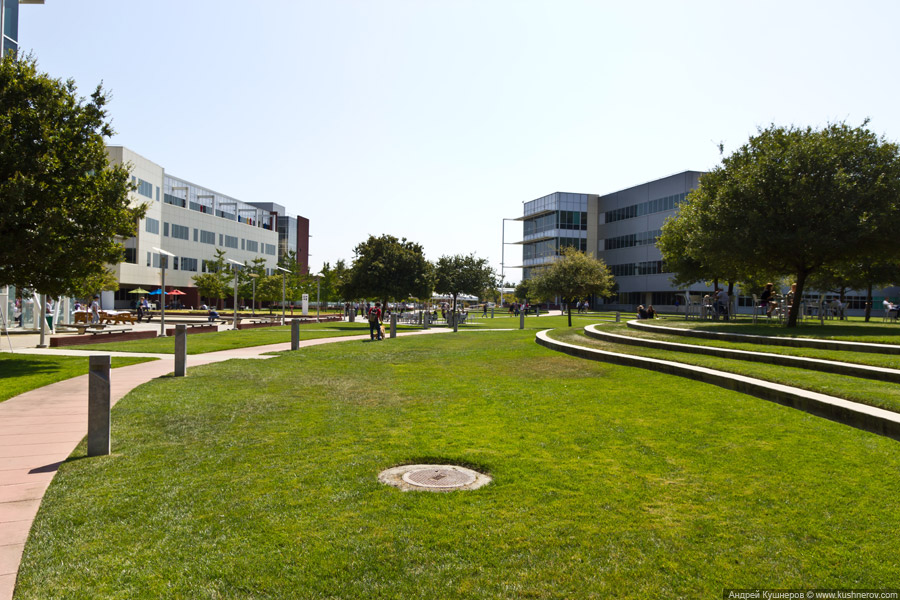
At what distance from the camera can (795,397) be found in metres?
7.80

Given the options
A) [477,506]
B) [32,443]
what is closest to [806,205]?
[477,506]

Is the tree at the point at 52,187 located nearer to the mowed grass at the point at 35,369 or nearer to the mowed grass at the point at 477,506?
the mowed grass at the point at 35,369

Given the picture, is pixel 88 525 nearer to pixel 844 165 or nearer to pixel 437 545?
pixel 437 545

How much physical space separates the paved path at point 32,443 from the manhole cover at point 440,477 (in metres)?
2.79

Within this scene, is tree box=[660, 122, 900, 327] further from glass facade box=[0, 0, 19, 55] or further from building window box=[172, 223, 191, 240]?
building window box=[172, 223, 191, 240]

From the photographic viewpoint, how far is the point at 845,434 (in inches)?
251

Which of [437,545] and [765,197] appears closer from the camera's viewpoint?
[437,545]

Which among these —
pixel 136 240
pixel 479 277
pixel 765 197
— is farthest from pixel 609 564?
pixel 136 240

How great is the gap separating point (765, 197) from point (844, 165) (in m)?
2.72

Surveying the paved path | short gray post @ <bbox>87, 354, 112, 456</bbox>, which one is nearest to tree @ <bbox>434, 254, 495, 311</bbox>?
the paved path

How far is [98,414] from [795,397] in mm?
8300

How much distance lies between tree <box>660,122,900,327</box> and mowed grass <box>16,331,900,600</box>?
42.2 feet

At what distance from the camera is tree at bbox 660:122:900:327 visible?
18.3 metres

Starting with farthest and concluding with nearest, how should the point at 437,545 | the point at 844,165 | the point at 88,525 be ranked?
the point at 844,165
the point at 88,525
the point at 437,545
